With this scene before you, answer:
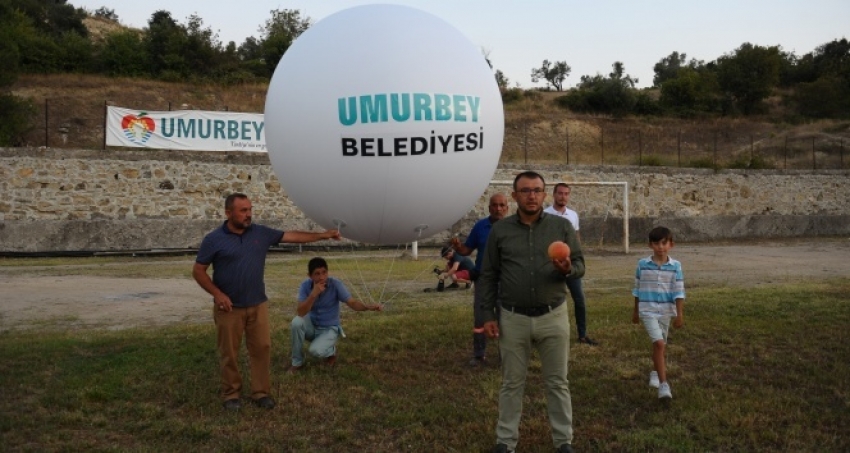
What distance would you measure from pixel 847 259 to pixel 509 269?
47.0ft

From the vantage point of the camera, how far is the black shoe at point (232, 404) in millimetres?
4794

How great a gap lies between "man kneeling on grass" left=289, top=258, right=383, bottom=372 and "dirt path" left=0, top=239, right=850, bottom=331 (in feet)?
9.27

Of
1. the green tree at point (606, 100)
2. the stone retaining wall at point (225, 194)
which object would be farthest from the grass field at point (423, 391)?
the green tree at point (606, 100)

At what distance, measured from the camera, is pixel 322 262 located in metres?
5.59

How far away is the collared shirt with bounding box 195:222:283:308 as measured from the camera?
15.9ft

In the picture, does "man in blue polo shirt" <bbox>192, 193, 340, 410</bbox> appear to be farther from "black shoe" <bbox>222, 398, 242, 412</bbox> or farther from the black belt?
the black belt

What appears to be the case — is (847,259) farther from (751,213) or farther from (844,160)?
(844,160)

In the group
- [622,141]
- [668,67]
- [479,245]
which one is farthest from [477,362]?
[668,67]

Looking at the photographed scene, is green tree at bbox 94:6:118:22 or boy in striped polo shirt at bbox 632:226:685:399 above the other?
green tree at bbox 94:6:118:22

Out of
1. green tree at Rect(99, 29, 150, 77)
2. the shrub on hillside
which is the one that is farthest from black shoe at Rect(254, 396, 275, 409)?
green tree at Rect(99, 29, 150, 77)

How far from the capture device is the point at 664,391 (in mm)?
4879

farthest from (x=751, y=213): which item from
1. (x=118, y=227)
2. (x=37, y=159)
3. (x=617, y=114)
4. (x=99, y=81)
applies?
(x=99, y=81)

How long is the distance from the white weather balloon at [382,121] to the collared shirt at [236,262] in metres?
0.51

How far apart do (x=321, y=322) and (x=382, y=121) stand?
2.27 metres
